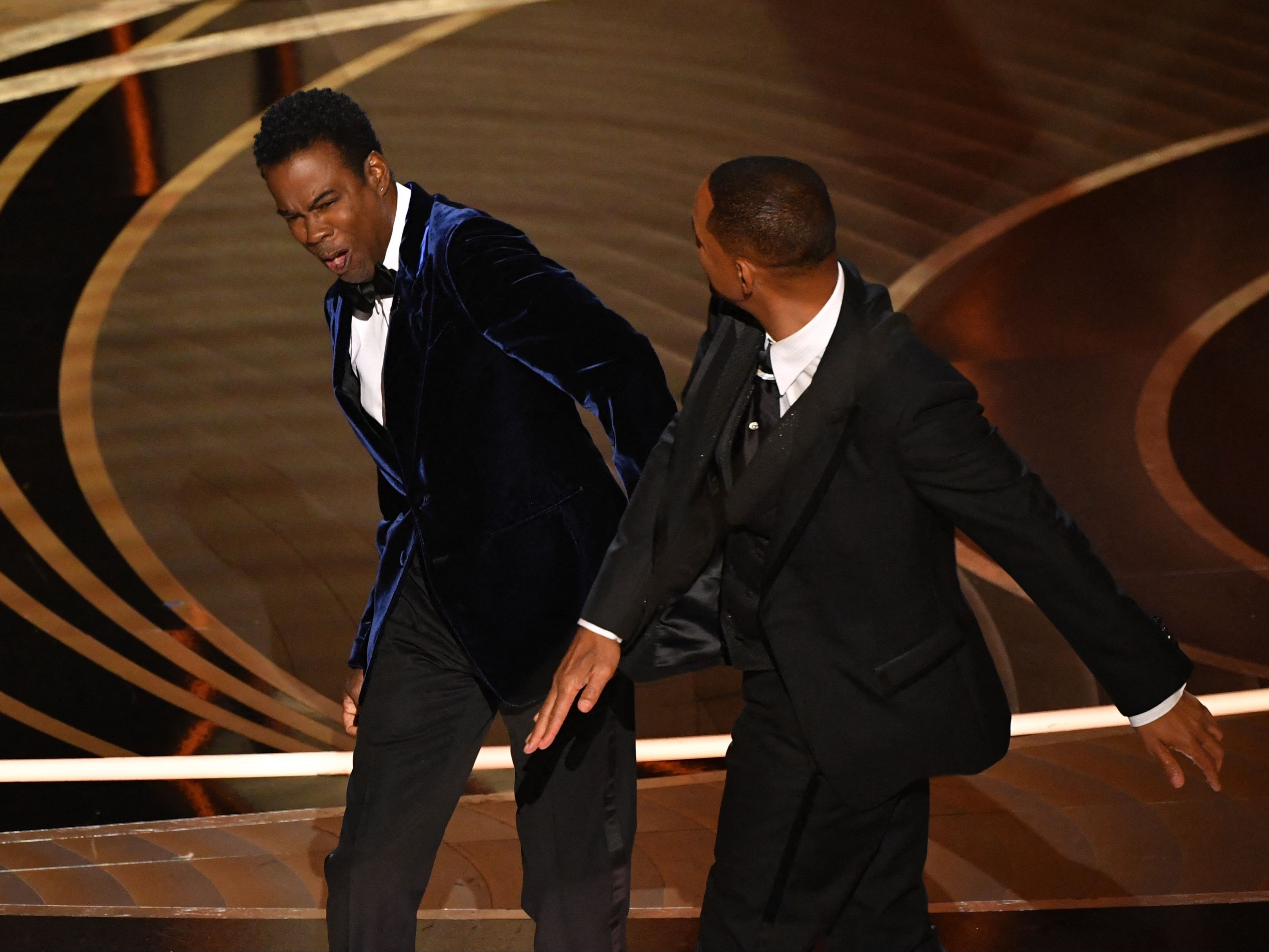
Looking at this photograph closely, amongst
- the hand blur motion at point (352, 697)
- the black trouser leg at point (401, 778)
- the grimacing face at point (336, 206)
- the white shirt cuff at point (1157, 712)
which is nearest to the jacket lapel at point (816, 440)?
the white shirt cuff at point (1157, 712)

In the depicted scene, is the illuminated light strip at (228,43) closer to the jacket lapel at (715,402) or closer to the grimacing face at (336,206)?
the grimacing face at (336,206)

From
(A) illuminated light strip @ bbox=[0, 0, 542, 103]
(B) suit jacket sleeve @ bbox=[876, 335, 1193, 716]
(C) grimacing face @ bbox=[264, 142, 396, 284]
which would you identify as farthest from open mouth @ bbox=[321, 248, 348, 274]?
(A) illuminated light strip @ bbox=[0, 0, 542, 103]

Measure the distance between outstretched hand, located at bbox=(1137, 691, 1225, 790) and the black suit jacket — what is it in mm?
35

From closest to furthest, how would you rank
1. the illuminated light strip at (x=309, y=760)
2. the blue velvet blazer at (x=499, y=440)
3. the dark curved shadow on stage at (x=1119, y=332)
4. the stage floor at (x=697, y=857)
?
the blue velvet blazer at (x=499, y=440), the stage floor at (x=697, y=857), the illuminated light strip at (x=309, y=760), the dark curved shadow on stage at (x=1119, y=332)

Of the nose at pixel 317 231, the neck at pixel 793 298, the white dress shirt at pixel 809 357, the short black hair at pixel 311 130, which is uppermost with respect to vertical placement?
the short black hair at pixel 311 130

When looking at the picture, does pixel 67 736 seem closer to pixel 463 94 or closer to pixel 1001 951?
pixel 1001 951

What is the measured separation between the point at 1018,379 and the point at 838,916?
315 cm

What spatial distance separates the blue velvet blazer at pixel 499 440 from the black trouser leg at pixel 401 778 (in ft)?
0.36

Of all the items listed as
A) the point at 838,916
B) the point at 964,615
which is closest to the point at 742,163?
the point at 964,615

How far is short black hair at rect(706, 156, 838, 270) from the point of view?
1.72 metres

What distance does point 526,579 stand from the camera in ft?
7.01

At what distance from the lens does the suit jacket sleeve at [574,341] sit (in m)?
2.02

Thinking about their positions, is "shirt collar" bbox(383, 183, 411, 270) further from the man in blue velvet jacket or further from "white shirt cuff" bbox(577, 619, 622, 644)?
"white shirt cuff" bbox(577, 619, 622, 644)

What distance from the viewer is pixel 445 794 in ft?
7.18
